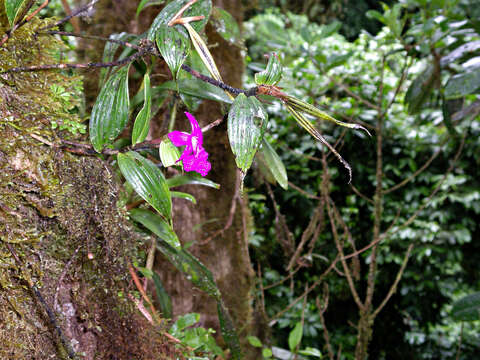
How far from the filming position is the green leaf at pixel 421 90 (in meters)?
1.54

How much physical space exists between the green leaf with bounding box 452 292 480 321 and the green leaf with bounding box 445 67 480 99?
0.73 metres

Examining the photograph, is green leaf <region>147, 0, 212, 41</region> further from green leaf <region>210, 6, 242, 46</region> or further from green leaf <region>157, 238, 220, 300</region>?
green leaf <region>157, 238, 220, 300</region>

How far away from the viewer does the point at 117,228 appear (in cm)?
58

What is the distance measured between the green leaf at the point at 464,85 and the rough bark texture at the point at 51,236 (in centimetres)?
121

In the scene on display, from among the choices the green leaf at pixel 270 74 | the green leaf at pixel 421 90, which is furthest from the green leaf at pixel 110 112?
the green leaf at pixel 421 90

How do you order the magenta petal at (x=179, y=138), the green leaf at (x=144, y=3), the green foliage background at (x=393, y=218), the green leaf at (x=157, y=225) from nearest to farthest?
the magenta petal at (x=179, y=138), the green leaf at (x=157, y=225), the green leaf at (x=144, y=3), the green foliage background at (x=393, y=218)

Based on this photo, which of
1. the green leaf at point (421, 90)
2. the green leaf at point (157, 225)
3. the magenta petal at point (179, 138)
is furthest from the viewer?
the green leaf at point (421, 90)

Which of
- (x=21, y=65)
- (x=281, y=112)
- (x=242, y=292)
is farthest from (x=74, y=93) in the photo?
(x=281, y=112)

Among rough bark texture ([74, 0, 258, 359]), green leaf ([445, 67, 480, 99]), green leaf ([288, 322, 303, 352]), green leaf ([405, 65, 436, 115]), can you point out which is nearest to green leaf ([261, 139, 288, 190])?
rough bark texture ([74, 0, 258, 359])

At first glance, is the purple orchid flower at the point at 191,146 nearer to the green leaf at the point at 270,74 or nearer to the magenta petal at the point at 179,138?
the magenta petal at the point at 179,138

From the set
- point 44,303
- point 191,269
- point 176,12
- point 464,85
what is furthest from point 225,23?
point 464,85

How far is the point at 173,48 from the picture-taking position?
0.47 meters

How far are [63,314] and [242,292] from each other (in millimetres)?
792

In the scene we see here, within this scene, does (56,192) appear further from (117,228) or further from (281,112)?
(281,112)
